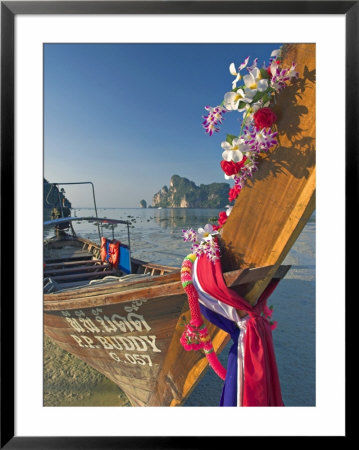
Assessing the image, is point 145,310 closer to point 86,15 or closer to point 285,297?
point 285,297

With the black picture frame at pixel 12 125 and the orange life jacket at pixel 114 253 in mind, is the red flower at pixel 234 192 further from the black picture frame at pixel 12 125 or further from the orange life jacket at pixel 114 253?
the orange life jacket at pixel 114 253

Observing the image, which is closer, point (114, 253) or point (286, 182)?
point (286, 182)

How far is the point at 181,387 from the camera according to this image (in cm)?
146

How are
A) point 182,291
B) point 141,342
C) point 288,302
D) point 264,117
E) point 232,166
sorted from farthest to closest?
point 288,302 → point 141,342 → point 182,291 → point 232,166 → point 264,117

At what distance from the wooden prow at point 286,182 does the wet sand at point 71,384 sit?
3.75ft

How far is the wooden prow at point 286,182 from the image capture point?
93 cm

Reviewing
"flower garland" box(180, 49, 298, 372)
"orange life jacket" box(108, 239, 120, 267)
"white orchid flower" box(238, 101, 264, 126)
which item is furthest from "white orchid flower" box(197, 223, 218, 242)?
"orange life jacket" box(108, 239, 120, 267)

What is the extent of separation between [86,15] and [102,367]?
216 cm

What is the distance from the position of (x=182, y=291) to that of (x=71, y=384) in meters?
1.00

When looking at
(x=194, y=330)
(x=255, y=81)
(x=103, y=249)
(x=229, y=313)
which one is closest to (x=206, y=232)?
(x=229, y=313)

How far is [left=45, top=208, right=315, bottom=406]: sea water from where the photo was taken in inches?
51.3

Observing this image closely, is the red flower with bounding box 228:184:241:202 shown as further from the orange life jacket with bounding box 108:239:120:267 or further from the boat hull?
the orange life jacket with bounding box 108:239:120:267

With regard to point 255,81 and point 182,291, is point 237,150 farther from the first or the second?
point 182,291

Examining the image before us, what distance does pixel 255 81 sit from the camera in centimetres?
97
